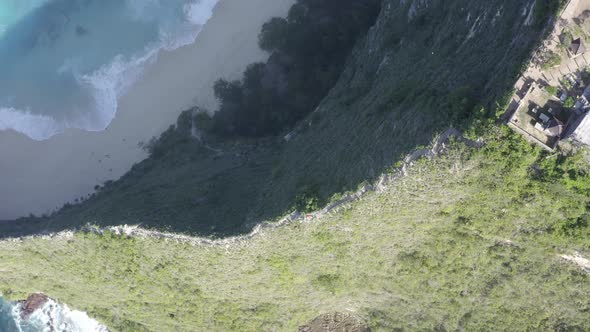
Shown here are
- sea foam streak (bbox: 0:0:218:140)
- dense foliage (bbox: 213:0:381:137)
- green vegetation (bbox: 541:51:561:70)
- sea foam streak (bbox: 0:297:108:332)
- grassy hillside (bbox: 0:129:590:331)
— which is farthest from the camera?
sea foam streak (bbox: 0:0:218:140)

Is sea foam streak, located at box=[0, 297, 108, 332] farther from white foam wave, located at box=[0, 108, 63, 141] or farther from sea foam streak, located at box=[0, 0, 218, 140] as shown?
sea foam streak, located at box=[0, 0, 218, 140]

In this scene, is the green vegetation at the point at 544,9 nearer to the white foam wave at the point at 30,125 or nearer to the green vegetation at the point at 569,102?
the green vegetation at the point at 569,102

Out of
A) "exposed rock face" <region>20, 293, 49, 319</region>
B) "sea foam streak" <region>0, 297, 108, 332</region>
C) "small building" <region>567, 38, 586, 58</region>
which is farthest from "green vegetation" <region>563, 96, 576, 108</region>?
"exposed rock face" <region>20, 293, 49, 319</region>

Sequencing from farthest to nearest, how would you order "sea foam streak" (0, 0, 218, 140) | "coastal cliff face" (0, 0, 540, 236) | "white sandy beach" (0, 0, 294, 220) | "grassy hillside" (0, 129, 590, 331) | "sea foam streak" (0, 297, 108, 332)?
"sea foam streak" (0, 0, 218, 140), "white sandy beach" (0, 0, 294, 220), "sea foam streak" (0, 297, 108, 332), "coastal cliff face" (0, 0, 540, 236), "grassy hillside" (0, 129, 590, 331)

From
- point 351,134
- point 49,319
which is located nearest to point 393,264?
point 351,134

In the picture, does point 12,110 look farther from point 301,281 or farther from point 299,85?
point 301,281

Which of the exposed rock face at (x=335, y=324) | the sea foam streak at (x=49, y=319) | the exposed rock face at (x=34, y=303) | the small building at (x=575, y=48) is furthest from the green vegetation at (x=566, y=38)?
the exposed rock face at (x=34, y=303)
